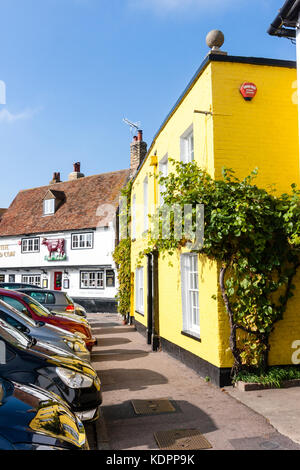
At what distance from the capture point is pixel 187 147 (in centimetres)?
996

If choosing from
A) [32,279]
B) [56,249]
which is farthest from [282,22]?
[32,279]

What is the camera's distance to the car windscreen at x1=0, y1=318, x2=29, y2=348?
505 cm

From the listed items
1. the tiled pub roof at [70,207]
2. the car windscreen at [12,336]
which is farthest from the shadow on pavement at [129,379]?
the tiled pub roof at [70,207]

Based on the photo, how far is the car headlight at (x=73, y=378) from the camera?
5066mm

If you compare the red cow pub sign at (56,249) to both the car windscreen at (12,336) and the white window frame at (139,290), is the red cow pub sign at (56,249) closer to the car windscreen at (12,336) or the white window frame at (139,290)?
the white window frame at (139,290)

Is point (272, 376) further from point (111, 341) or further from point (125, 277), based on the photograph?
point (125, 277)

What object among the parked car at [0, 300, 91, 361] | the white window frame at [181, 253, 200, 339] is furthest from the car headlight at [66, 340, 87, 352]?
the white window frame at [181, 253, 200, 339]

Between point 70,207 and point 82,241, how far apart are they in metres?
3.66

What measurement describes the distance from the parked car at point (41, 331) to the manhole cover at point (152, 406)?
4.38 ft

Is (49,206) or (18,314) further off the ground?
(49,206)

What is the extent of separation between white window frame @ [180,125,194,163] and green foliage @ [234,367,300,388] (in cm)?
502

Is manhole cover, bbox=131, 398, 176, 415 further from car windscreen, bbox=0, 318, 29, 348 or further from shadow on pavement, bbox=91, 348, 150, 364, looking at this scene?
shadow on pavement, bbox=91, 348, 150, 364
